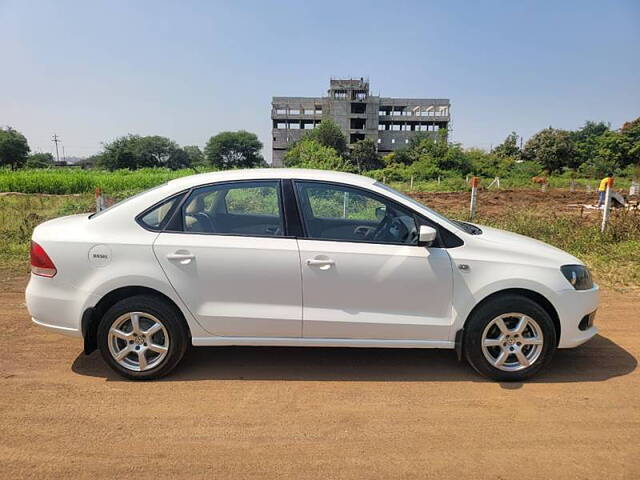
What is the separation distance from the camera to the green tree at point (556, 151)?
5657cm

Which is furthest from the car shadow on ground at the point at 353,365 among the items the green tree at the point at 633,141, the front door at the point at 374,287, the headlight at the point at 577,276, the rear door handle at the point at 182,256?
the green tree at the point at 633,141

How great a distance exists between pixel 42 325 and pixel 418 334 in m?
2.99

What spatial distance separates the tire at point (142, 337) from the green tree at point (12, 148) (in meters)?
89.4

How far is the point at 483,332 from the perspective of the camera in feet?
12.1

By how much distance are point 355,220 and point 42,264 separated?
266 cm

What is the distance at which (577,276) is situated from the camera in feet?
12.5

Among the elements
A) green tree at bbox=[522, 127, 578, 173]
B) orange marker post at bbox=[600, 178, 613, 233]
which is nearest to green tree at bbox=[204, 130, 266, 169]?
green tree at bbox=[522, 127, 578, 173]

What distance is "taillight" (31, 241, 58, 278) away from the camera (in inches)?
144

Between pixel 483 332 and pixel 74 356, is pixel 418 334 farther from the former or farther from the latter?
pixel 74 356

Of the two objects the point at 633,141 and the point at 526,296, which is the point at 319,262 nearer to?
the point at 526,296

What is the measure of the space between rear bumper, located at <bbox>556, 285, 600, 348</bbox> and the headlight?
0.05 m

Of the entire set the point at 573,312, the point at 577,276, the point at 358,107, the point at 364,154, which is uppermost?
the point at 358,107

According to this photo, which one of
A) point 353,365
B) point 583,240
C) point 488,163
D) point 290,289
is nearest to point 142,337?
point 290,289

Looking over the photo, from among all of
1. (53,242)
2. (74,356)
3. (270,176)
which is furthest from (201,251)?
(74,356)
